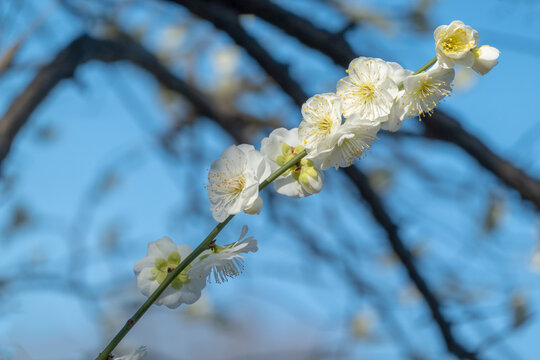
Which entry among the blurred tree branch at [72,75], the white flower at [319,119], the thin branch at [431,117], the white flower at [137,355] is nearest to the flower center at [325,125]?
the white flower at [319,119]

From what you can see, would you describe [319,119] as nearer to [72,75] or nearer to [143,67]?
[72,75]

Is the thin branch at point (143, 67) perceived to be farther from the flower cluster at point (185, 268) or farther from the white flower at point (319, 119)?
the white flower at point (319, 119)

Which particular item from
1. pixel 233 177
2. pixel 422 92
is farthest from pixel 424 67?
pixel 233 177

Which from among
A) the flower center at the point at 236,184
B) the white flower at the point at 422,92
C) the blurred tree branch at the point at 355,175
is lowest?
the flower center at the point at 236,184

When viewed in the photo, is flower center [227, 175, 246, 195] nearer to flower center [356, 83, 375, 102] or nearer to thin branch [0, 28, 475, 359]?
flower center [356, 83, 375, 102]

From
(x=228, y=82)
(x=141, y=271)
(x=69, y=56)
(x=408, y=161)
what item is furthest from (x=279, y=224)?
(x=141, y=271)

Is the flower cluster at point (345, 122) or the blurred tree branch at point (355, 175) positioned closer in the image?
the flower cluster at point (345, 122)

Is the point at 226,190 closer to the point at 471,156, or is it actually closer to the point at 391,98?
the point at 391,98
